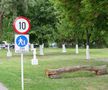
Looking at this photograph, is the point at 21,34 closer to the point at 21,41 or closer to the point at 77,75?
the point at 21,41

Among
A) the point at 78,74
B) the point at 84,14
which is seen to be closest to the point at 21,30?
the point at 78,74

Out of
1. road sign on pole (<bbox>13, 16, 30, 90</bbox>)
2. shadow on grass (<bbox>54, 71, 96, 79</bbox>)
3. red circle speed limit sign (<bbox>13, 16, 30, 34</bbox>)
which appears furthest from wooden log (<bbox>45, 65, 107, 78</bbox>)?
red circle speed limit sign (<bbox>13, 16, 30, 34</bbox>)

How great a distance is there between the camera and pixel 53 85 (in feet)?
52.1

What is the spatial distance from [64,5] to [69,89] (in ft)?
31.0

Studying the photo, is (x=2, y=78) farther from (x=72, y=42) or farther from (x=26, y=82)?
(x=72, y=42)

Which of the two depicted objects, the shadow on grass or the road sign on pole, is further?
the shadow on grass

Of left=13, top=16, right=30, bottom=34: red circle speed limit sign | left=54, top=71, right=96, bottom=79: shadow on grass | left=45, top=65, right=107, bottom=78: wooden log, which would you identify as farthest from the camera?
left=54, top=71, right=96, bottom=79: shadow on grass

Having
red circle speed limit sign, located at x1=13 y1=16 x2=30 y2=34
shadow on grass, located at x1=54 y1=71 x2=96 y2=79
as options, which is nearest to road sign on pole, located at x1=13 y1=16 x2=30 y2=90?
red circle speed limit sign, located at x1=13 y1=16 x2=30 y2=34

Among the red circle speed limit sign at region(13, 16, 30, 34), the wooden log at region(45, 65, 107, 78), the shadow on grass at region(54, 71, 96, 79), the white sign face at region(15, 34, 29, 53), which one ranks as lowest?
the shadow on grass at region(54, 71, 96, 79)

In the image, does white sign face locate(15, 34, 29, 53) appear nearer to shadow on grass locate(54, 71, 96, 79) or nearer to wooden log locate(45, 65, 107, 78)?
wooden log locate(45, 65, 107, 78)

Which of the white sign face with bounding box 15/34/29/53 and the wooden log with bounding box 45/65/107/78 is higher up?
the white sign face with bounding box 15/34/29/53

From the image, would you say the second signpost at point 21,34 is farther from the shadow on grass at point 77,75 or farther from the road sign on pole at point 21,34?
the shadow on grass at point 77,75

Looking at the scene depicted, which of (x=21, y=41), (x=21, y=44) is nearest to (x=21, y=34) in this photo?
(x=21, y=41)

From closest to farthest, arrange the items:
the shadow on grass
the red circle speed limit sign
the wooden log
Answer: the red circle speed limit sign → the wooden log → the shadow on grass
